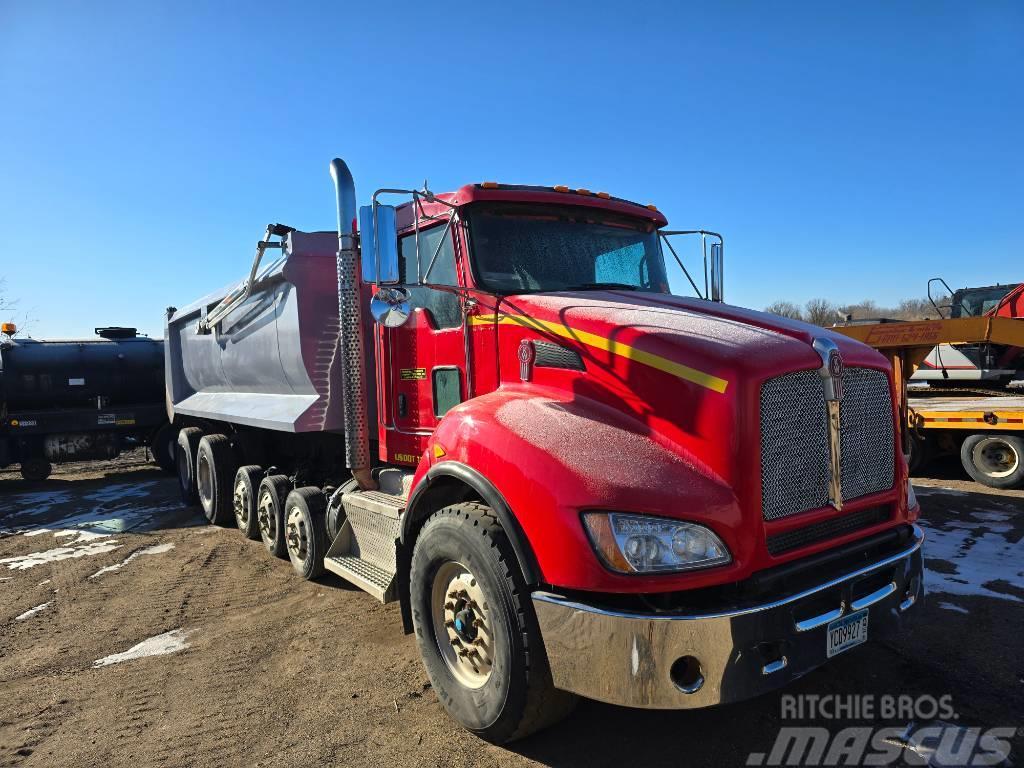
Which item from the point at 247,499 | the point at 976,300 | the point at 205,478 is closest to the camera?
the point at 247,499

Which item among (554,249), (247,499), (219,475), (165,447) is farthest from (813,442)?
(165,447)

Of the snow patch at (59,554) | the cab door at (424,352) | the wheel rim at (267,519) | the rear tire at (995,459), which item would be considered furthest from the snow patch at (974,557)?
the snow patch at (59,554)

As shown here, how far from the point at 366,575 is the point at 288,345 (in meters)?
2.26

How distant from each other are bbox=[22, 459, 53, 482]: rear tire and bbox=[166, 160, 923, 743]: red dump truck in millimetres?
10603

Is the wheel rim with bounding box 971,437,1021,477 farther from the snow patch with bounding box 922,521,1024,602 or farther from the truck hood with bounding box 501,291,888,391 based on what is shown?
the truck hood with bounding box 501,291,888,391

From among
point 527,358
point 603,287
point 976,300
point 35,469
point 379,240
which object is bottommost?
point 35,469

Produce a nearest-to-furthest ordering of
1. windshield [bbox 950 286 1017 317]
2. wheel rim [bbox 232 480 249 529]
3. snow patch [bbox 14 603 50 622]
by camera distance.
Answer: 1. snow patch [bbox 14 603 50 622]
2. wheel rim [bbox 232 480 249 529]
3. windshield [bbox 950 286 1017 317]

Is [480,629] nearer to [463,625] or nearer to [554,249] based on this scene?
[463,625]

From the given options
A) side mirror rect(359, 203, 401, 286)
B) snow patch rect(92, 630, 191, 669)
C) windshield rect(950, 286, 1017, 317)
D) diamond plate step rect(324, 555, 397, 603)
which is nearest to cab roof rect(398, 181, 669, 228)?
side mirror rect(359, 203, 401, 286)

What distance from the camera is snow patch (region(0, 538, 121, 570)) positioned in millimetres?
6793

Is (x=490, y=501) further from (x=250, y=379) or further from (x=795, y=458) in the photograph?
(x=250, y=379)

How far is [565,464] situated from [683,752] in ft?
4.73

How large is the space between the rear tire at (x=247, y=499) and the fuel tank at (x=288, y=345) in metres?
0.62

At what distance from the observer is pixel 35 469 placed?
12.4 metres
